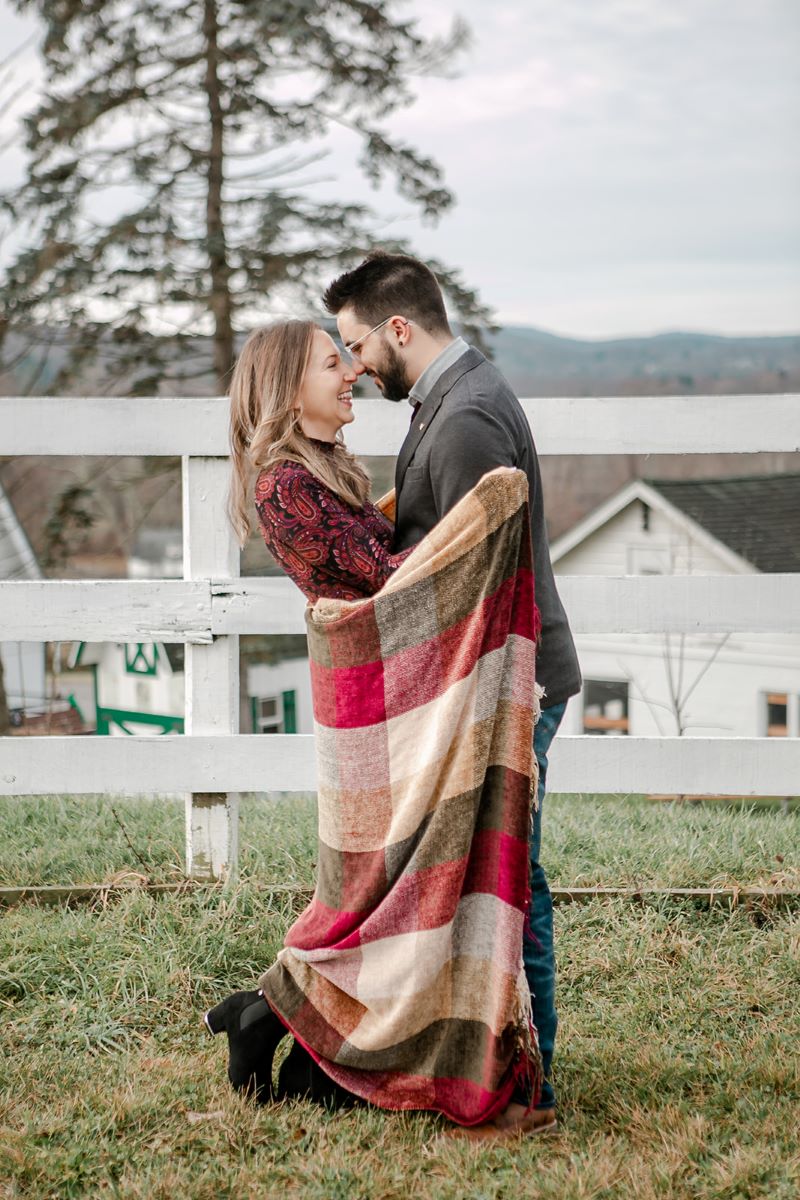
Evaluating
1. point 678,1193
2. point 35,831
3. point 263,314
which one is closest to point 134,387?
point 263,314

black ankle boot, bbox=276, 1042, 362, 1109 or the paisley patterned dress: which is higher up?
the paisley patterned dress

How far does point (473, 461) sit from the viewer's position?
2730 millimetres

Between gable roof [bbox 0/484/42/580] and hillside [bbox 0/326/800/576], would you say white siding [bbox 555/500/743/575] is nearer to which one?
hillside [bbox 0/326/800/576]

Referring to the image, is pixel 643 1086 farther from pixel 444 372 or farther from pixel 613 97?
pixel 613 97

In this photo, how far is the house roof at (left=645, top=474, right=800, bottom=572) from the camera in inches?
853

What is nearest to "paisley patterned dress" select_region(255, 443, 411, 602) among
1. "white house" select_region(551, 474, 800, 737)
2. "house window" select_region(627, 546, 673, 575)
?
"white house" select_region(551, 474, 800, 737)

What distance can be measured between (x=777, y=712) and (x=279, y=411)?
21259 mm

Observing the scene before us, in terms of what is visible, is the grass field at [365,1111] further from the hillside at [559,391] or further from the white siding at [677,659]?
the white siding at [677,659]

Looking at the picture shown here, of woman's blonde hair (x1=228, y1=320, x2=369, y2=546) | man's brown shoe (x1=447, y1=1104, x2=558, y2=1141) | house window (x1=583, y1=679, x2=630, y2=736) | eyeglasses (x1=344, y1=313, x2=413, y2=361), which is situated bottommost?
house window (x1=583, y1=679, x2=630, y2=736)

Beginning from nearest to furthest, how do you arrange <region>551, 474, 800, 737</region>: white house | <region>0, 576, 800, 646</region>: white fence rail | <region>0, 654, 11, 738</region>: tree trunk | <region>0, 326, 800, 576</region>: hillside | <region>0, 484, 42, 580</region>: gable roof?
<region>0, 576, 800, 646</region>: white fence rail, <region>0, 654, 11, 738</region>: tree trunk, <region>0, 484, 42, 580</region>: gable roof, <region>0, 326, 800, 576</region>: hillside, <region>551, 474, 800, 737</region>: white house

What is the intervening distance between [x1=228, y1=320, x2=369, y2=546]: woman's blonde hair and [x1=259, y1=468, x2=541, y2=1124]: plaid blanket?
350 mm

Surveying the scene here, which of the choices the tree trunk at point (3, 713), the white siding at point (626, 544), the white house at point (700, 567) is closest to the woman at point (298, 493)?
the tree trunk at point (3, 713)

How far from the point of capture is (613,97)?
3444 centimetres

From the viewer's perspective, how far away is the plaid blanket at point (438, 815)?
275cm
